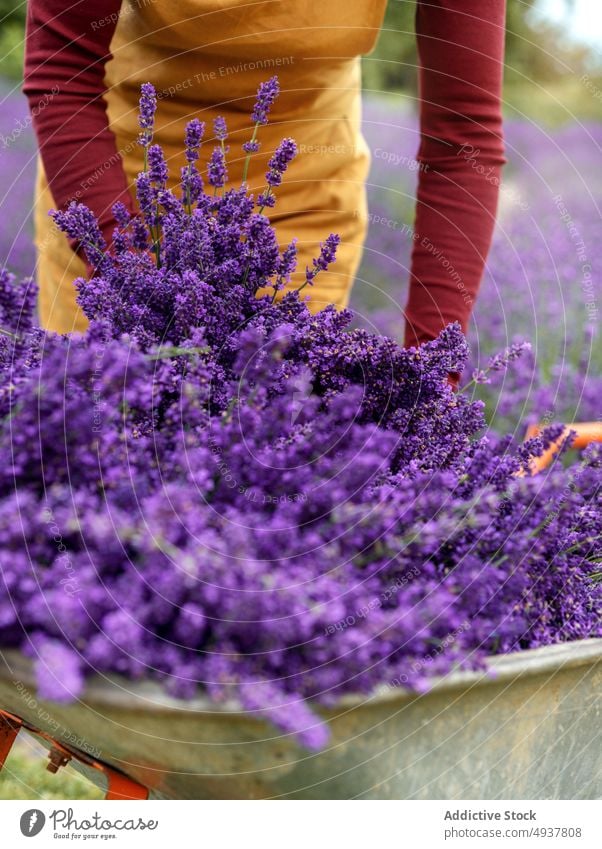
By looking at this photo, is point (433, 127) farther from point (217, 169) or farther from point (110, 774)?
point (110, 774)

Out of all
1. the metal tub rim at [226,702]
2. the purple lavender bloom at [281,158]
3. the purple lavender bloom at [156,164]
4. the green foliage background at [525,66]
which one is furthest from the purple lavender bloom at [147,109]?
the green foliage background at [525,66]

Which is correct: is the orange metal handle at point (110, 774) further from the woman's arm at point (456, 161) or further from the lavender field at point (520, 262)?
the woman's arm at point (456, 161)

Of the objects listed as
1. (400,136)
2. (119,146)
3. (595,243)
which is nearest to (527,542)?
(119,146)

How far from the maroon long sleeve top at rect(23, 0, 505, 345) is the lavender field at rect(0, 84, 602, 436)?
0.12 metres

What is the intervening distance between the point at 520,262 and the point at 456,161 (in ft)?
4.44

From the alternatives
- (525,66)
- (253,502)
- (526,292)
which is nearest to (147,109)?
(253,502)

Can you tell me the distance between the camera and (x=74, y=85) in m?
1.32

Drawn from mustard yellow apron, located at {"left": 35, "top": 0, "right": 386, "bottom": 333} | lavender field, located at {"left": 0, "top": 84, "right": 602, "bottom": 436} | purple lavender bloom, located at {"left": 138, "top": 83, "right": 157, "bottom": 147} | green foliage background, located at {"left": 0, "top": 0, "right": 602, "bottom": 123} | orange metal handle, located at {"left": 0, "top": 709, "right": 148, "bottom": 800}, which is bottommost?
orange metal handle, located at {"left": 0, "top": 709, "right": 148, "bottom": 800}

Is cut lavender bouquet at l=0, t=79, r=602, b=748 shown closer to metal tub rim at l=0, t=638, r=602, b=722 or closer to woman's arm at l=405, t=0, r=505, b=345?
metal tub rim at l=0, t=638, r=602, b=722

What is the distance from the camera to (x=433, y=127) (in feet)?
4.59

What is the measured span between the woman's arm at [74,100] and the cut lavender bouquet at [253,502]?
36cm

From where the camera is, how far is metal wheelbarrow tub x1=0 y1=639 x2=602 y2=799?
65 cm

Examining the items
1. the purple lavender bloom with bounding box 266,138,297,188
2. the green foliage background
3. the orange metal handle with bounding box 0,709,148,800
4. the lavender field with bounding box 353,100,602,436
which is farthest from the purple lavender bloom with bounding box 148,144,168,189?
the green foliage background
